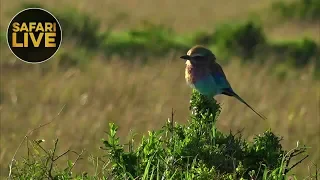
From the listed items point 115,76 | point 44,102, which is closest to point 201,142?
point 44,102

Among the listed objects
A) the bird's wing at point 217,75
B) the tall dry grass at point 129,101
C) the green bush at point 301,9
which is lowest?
the bird's wing at point 217,75

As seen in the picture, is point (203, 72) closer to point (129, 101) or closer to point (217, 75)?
point (217, 75)

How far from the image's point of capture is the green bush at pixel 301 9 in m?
20.3

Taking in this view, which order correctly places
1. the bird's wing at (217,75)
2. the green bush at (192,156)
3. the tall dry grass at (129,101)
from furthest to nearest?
the tall dry grass at (129,101), the bird's wing at (217,75), the green bush at (192,156)

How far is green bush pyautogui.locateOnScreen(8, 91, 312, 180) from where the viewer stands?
413 centimetres

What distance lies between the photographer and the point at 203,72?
180 inches

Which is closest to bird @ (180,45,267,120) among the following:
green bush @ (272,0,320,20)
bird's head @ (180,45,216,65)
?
bird's head @ (180,45,216,65)

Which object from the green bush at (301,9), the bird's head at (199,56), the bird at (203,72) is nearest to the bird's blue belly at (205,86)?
the bird at (203,72)

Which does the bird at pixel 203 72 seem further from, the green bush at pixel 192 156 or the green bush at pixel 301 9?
the green bush at pixel 301 9

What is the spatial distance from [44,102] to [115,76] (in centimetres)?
168

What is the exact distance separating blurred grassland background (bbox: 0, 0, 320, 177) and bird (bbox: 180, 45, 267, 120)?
2450 mm

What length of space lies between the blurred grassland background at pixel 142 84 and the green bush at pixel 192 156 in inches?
97.3

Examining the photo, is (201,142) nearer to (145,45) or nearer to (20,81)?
(20,81)

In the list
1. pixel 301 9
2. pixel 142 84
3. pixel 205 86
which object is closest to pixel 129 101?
pixel 142 84
